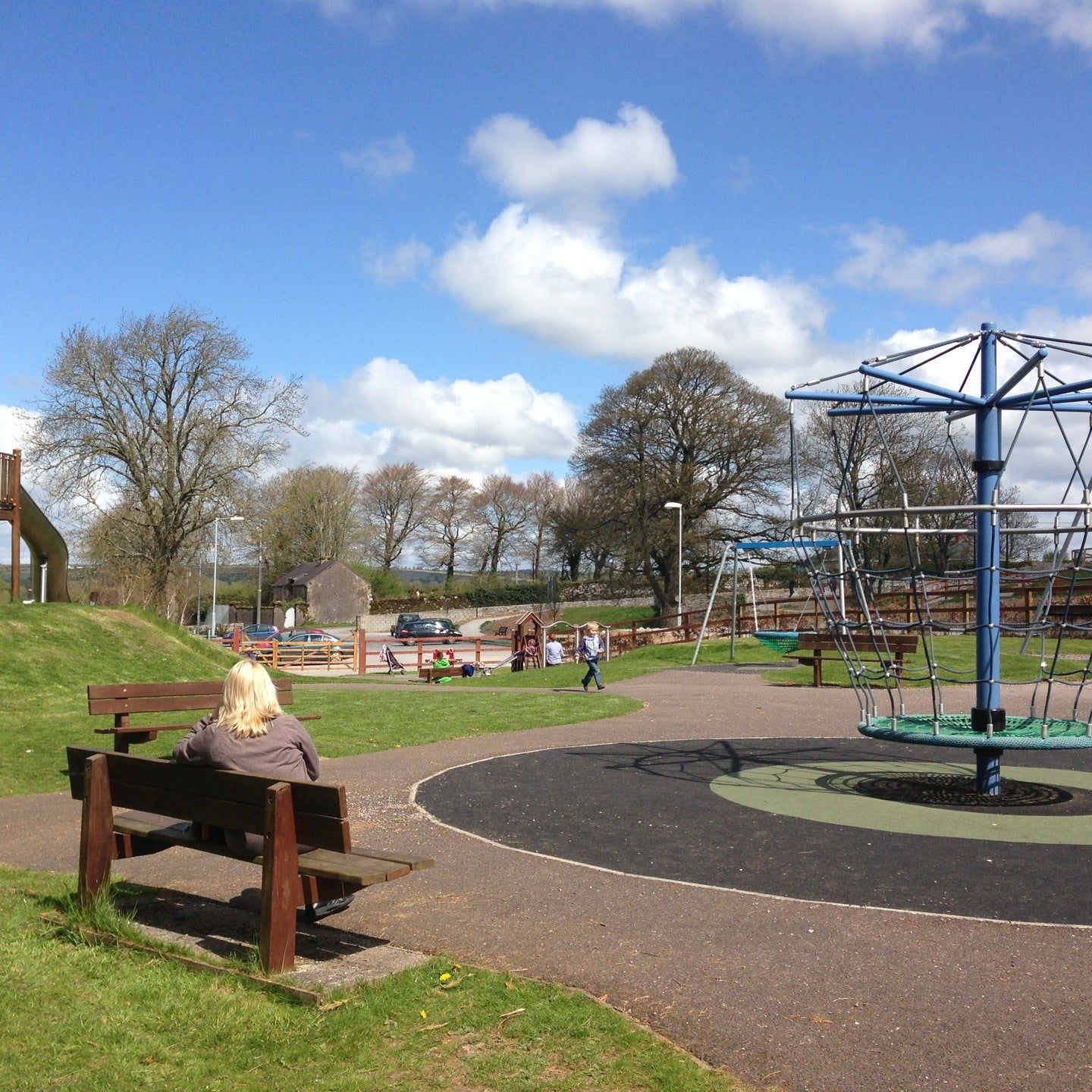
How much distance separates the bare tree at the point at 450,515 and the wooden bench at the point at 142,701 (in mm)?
83752

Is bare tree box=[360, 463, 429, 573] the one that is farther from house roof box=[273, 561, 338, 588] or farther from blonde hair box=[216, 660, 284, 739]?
blonde hair box=[216, 660, 284, 739]

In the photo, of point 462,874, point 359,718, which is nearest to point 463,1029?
point 462,874

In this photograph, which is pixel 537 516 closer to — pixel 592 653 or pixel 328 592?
pixel 328 592

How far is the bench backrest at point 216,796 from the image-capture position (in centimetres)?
492

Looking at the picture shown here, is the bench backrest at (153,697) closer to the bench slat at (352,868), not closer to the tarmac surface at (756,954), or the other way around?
the tarmac surface at (756,954)

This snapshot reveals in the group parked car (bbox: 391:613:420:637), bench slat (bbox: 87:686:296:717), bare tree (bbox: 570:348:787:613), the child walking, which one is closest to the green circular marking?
bench slat (bbox: 87:686:296:717)

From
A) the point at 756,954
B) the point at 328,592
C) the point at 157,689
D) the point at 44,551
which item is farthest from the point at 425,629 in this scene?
the point at 756,954

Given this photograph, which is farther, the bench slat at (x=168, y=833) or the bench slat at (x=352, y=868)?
the bench slat at (x=168, y=833)

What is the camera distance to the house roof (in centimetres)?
8422

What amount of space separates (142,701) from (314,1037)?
24.5 feet

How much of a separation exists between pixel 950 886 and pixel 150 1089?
471 cm

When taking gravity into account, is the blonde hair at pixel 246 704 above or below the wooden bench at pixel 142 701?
above

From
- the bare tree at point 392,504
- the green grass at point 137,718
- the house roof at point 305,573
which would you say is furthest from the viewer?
the bare tree at point 392,504

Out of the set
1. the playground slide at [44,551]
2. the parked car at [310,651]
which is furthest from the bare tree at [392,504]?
the playground slide at [44,551]
